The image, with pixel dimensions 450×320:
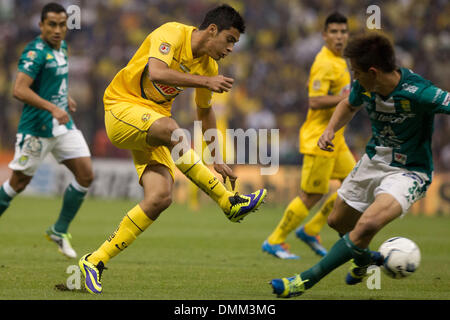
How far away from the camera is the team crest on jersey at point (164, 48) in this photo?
5.86 metres

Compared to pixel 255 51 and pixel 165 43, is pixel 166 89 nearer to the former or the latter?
pixel 165 43

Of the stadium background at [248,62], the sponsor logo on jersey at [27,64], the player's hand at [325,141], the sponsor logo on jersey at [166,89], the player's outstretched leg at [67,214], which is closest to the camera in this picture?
the player's hand at [325,141]

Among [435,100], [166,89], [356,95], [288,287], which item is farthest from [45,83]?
[435,100]

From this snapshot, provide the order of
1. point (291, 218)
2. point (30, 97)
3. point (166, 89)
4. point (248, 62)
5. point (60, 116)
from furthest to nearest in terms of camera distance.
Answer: point (248, 62) < point (291, 218) < point (30, 97) < point (60, 116) < point (166, 89)

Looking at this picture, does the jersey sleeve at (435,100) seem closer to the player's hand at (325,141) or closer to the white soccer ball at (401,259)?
the player's hand at (325,141)

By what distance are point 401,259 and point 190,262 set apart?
3007 mm

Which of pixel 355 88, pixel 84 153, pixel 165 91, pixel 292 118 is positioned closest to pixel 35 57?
pixel 84 153

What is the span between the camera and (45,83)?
27.8ft

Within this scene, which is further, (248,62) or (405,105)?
(248,62)

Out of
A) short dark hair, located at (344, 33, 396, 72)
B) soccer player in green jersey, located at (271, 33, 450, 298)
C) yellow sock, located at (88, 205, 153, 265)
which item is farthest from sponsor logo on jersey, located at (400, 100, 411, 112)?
yellow sock, located at (88, 205, 153, 265)

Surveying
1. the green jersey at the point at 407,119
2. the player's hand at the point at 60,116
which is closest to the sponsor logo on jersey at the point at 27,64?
the player's hand at the point at 60,116

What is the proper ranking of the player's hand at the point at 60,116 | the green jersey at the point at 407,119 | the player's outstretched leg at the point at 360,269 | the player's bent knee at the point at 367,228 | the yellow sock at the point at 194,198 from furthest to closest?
the yellow sock at the point at 194,198 → the player's hand at the point at 60,116 → the player's outstretched leg at the point at 360,269 → the green jersey at the point at 407,119 → the player's bent knee at the point at 367,228

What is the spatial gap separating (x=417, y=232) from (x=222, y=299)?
7.27m

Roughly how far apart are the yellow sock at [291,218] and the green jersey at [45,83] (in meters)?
2.78
